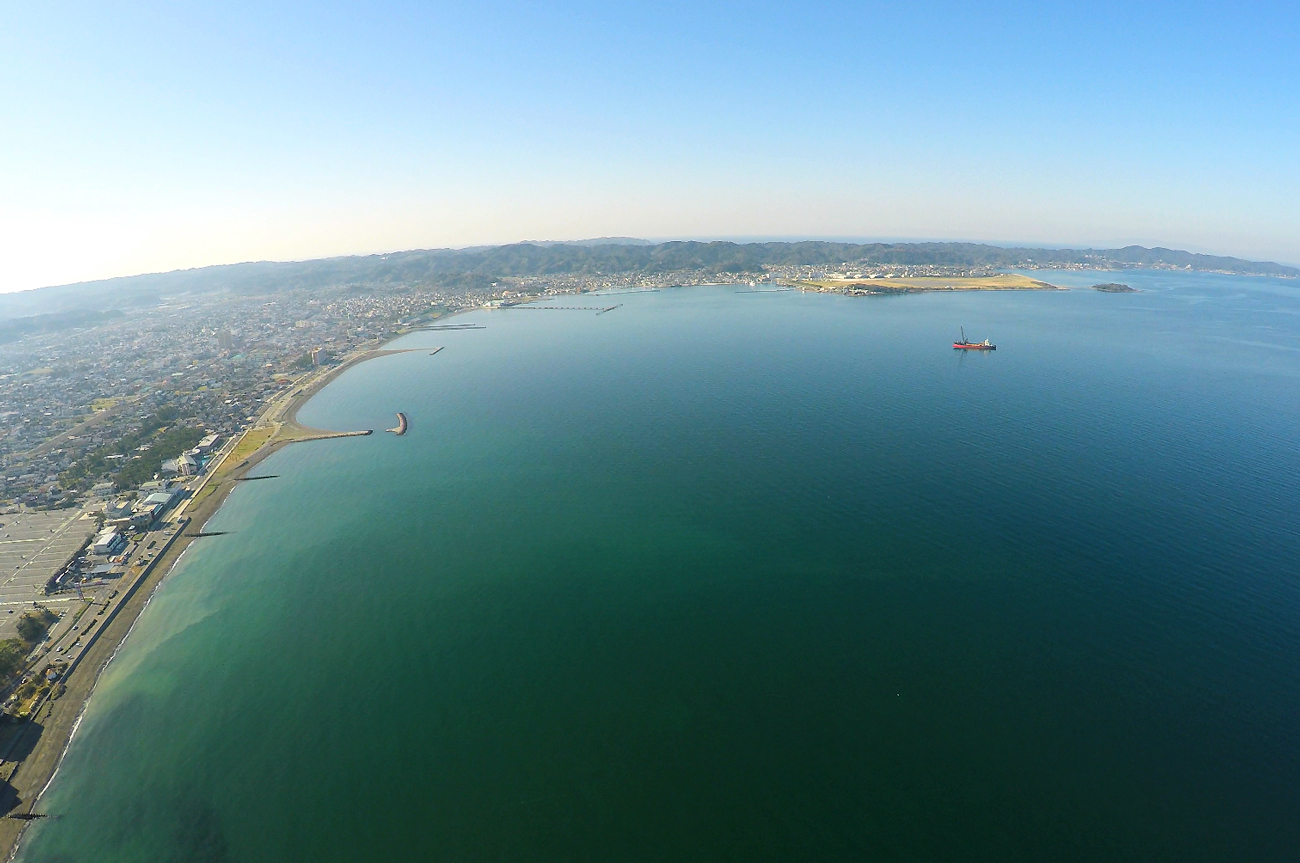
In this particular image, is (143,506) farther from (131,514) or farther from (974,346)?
(974,346)

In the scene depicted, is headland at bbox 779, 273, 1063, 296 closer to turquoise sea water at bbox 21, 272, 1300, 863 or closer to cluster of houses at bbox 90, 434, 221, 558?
turquoise sea water at bbox 21, 272, 1300, 863

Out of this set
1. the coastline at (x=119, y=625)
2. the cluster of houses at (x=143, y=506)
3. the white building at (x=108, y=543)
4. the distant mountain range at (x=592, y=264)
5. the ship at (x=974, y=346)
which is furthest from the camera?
the distant mountain range at (x=592, y=264)

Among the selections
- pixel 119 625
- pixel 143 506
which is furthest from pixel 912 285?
pixel 119 625

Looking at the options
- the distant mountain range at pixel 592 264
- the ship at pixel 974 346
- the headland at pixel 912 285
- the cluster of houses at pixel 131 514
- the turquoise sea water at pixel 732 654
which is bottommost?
the turquoise sea water at pixel 732 654

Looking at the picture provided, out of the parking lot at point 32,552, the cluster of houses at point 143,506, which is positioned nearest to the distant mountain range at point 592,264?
the cluster of houses at point 143,506

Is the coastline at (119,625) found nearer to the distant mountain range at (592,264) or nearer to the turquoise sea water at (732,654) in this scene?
the turquoise sea water at (732,654)

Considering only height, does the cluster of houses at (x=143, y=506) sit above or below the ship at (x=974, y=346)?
below

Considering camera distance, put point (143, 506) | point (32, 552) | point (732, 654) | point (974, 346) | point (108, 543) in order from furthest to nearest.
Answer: point (974, 346) → point (143, 506) → point (108, 543) → point (32, 552) → point (732, 654)
